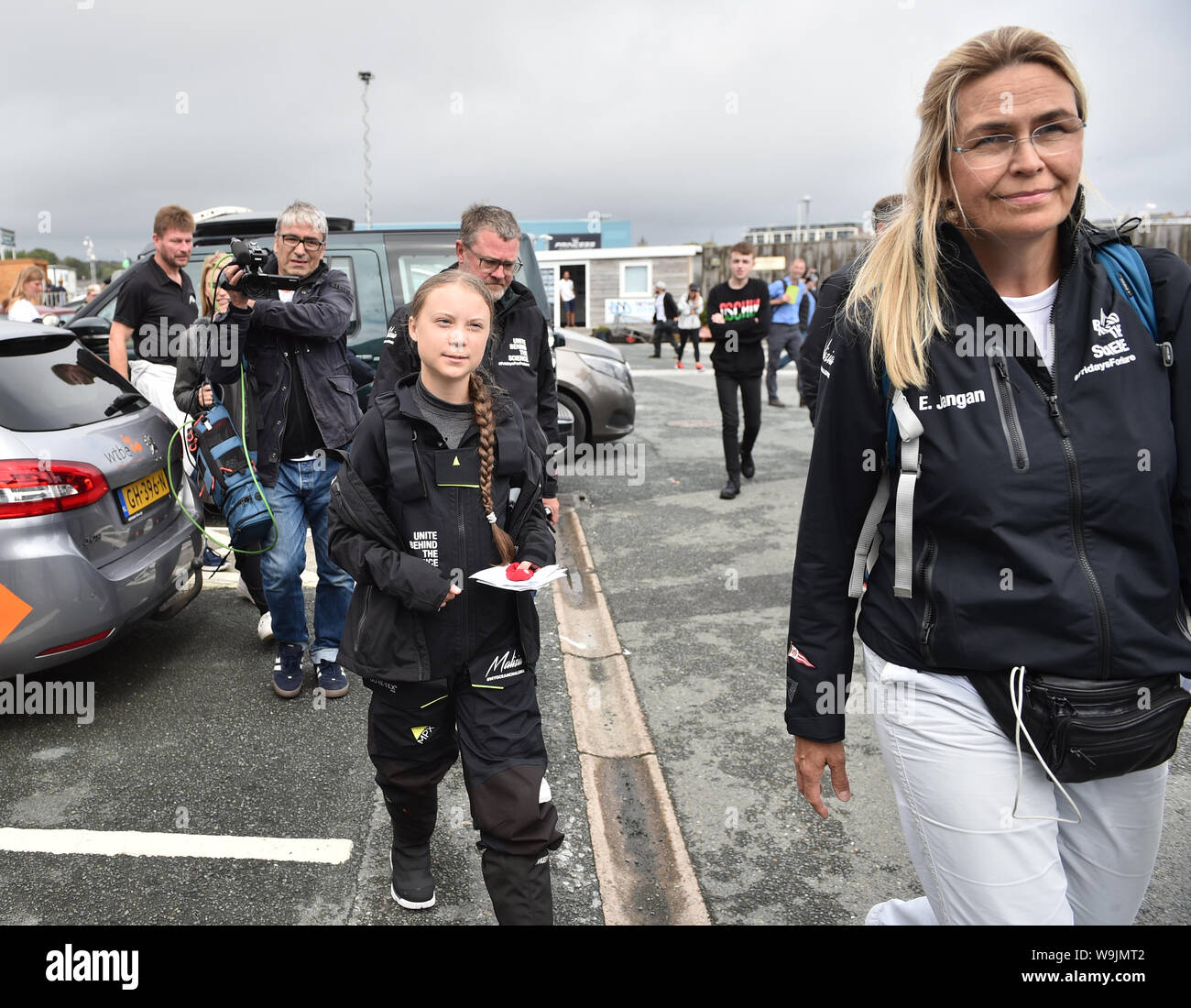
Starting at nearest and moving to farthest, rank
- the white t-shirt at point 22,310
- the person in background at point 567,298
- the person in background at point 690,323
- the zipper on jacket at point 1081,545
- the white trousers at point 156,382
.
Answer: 1. the zipper on jacket at point 1081,545
2. the white trousers at point 156,382
3. the white t-shirt at point 22,310
4. the person in background at point 690,323
5. the person in background at point 567,298

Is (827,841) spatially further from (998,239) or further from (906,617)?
(998,239)

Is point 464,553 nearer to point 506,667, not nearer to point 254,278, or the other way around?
point 506,667

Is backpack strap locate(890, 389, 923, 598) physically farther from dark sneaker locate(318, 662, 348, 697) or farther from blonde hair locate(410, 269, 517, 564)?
dark sneaker locate(318, 662, 348, 697)

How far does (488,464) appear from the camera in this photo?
252 centimetres

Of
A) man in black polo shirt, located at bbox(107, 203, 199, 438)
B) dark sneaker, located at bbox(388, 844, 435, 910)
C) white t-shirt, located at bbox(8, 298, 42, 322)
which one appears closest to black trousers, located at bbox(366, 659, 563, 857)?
dark sneaker, located at bbox(388, 844, 435, 910)

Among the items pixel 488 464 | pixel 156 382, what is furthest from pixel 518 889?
pixel 156 382

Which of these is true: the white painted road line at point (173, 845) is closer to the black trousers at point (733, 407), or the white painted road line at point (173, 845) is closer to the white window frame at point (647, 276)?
the black trousers at point (733, 407)

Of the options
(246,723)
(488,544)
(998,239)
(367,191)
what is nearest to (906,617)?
(998,239)

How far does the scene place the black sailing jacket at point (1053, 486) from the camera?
162cm

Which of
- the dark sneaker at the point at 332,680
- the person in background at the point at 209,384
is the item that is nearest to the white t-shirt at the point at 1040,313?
the person in background at the point at 209,384

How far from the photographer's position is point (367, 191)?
18312 millimetres

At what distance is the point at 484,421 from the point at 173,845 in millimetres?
1859

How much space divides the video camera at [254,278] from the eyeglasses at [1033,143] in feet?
9.88
